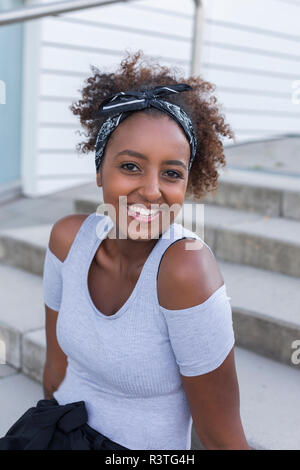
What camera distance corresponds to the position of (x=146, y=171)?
1.27 meters

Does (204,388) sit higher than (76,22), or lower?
lower

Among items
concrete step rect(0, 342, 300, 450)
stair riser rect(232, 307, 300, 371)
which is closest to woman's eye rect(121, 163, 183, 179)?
concrete step rect(0, 342, 300, 450)

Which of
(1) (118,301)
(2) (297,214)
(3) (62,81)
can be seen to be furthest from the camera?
(3) (62,81)

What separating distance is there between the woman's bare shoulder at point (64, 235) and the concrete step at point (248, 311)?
80 centimetres

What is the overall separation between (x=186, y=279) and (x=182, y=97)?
1.56 feet

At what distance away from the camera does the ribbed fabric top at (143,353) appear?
1.22 meters

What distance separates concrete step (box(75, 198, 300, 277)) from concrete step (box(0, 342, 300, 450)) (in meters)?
0.55

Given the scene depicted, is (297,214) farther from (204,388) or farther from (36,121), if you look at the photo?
(36,121)

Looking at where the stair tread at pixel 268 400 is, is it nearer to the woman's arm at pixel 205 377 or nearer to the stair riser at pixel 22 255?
the woman's arm at pixel 205 377

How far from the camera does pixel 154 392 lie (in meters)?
1.32

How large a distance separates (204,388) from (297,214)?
6.21ft

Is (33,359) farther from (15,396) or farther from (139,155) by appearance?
(139,155)

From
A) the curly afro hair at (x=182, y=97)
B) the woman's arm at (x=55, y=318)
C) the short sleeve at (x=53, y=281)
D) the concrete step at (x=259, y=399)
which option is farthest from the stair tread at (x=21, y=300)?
the curly afro hair at (x=182, y=97)
